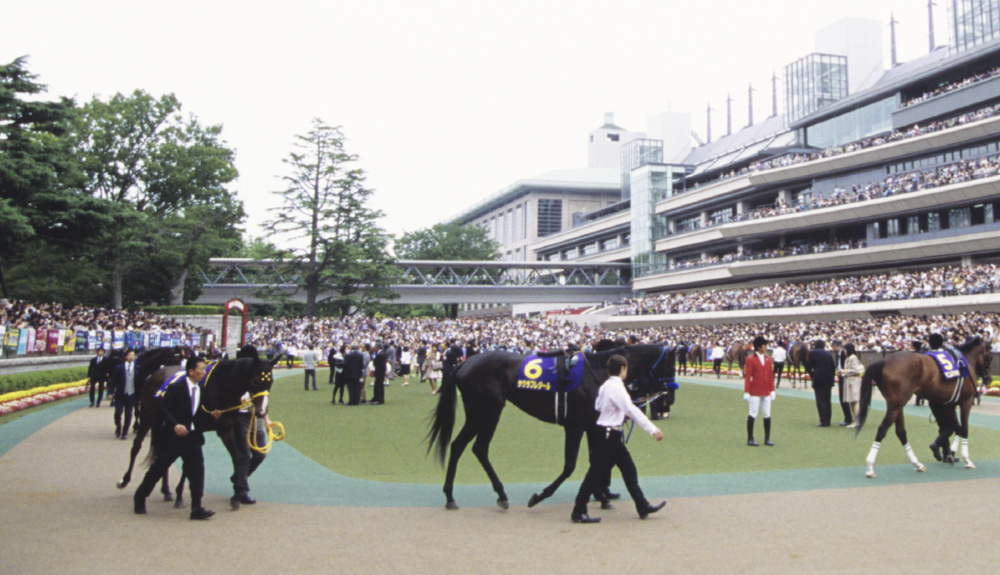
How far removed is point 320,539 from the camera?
5.82 m

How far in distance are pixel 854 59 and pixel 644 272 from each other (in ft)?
83.7

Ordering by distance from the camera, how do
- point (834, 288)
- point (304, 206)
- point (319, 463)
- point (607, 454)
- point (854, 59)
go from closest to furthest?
1. point (607, 454)
2. point (319, 463)
3. point (834, 288)
4. point (304, 206)
5. point (854, 59)

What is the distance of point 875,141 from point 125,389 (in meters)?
45.4

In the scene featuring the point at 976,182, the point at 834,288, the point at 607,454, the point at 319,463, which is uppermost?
the point at 976,182

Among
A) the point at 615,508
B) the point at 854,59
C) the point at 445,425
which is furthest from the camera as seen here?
the point at 854,59

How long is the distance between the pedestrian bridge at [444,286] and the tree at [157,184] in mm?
4445

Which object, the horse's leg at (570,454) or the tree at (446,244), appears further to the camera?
the tree at (446,244)

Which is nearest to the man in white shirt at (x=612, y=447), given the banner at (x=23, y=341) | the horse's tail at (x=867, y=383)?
the horse's tail at (x=867, y=383)

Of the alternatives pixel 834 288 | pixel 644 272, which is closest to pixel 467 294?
pixel 644 272

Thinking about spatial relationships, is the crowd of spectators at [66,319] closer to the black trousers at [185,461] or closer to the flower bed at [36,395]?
the flower bed at [36,395]

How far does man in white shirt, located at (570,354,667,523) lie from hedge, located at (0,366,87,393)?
16.7 meters

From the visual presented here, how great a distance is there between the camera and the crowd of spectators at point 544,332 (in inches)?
1222

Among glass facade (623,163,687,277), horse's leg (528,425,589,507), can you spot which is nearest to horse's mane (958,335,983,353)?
horse's leg (528,425,589,507)

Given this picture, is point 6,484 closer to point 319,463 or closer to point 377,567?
point 319,463
